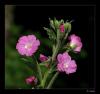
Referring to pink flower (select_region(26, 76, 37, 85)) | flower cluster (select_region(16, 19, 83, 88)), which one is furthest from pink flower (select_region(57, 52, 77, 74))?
pink flower (select_region(26, 76, 37, 85))

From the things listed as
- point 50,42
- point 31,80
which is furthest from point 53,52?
point 31,80

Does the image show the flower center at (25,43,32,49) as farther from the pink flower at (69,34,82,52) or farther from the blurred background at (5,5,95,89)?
the pink flower at (69,34,82,52)

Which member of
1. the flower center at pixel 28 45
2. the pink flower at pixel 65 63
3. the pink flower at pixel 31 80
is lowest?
the pink flower at pixel 31 80

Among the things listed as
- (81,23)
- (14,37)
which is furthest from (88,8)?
(14,37)

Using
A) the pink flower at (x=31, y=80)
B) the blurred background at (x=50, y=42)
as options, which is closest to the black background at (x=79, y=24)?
the blurred background at (x=50, y=42)

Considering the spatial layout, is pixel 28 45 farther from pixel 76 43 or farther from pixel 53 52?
pixel 76 43

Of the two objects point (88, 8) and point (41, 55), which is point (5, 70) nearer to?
point (41, 55)

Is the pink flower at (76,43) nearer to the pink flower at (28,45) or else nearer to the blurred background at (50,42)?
the blurred background at (50,42)
